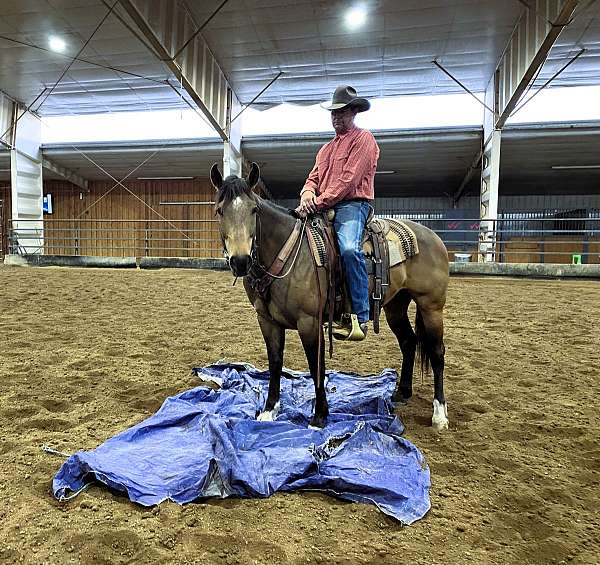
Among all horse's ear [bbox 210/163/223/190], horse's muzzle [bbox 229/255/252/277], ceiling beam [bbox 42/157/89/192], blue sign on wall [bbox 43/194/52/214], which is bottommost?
horse's muzzle [bbox 229/255/252/277]

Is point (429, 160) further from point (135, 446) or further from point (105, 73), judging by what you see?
point (135, 446)

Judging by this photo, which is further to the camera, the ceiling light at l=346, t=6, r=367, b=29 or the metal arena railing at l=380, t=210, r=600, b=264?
the metal arena railing at l=380, t=210, r=600, b=264

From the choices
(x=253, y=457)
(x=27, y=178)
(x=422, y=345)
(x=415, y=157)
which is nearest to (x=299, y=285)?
(x=253, y=457)

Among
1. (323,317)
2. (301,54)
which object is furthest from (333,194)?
(301,54)

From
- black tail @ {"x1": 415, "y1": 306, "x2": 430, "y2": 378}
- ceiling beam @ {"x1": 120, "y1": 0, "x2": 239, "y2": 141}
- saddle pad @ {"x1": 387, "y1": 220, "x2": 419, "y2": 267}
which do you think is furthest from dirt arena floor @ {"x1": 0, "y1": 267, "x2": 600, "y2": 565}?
ceiling beam @ {"x1": 120, "y1": 0, "x2": 239, "y2": 141}

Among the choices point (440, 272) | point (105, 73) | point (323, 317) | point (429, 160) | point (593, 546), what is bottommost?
point (593, 546)

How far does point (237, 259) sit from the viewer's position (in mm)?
2102

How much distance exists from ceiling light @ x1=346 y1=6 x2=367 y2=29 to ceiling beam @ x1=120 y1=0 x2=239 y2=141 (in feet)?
10.4

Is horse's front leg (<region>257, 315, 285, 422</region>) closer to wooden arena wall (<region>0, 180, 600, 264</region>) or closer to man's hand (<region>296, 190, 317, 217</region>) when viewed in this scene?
man's hand (<region>296, 190, 317, 217</region>)

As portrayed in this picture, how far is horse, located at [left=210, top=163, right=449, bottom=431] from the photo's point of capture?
219cm

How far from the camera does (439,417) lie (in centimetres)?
261

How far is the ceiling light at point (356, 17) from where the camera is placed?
874cm

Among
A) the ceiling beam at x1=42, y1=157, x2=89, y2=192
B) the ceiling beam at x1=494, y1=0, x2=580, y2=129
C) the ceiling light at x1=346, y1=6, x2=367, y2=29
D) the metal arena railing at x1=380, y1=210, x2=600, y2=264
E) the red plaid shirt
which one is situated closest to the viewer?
the red plaid shirt

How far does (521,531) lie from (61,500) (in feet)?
6.03
